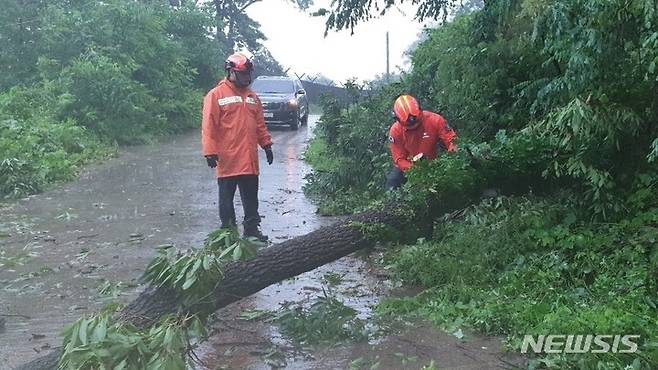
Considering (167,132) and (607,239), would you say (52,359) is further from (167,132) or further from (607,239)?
(167,132)

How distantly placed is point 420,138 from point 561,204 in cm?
150

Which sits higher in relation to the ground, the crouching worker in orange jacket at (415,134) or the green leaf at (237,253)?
the crouching worker in orange jacket at (415,134)

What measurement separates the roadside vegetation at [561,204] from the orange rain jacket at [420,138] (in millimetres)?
415

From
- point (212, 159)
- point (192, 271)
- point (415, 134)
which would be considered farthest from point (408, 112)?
point (192, 271)

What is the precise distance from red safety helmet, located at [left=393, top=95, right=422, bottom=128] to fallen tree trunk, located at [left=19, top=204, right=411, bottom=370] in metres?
1.42

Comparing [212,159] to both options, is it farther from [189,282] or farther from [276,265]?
[189,282]

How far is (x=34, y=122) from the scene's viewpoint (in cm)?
1542

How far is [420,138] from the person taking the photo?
23.2 ft

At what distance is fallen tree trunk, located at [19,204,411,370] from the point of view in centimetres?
455

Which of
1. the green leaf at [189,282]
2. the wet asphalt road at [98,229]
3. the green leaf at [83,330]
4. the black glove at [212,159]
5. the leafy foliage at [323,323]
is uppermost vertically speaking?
the black glove at [212,159]

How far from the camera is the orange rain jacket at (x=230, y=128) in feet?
23.1

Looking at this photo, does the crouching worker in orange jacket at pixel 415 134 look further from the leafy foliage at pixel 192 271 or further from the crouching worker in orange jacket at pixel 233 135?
the leafy foliage at pixel 192 271

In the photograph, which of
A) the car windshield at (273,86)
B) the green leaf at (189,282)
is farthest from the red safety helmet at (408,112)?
the car windshield at (273,86)

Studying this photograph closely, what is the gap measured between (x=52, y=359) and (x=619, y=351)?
3.12 meters
